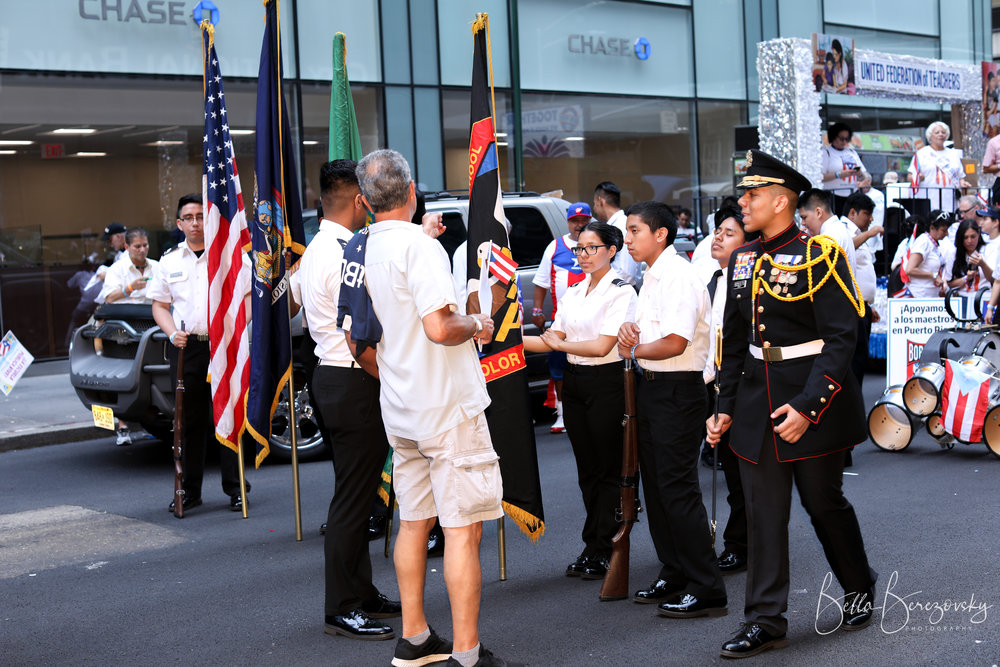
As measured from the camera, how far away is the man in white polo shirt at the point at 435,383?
4332 mm

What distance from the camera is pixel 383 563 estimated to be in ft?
21.0

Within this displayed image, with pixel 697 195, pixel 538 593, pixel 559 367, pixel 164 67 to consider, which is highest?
pixel 164 67

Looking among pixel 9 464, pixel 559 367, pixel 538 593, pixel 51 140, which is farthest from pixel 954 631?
pixel 51 140

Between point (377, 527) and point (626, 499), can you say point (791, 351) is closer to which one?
point (626, 499)

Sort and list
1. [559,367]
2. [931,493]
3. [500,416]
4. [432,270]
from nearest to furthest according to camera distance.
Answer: [432,270] < [500,416] < [931,493] < [559,367]

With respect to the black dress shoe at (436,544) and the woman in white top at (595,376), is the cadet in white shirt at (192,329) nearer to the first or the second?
the black dress shoe at (436,544)

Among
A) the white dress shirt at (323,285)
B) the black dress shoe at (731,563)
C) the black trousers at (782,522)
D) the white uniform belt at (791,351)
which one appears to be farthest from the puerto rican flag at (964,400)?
the white dress shirt at (323,285)

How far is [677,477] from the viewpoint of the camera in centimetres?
527

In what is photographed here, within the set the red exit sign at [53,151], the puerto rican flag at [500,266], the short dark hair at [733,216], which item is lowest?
the puerto rican flag at [500,266]

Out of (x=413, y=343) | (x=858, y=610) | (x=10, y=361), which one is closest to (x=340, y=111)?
(x=413, y=343)

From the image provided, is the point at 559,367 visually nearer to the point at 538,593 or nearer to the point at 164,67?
the point at 538,593

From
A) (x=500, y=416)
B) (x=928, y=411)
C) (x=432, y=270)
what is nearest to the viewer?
(x=432, y=270)

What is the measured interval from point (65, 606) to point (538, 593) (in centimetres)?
245

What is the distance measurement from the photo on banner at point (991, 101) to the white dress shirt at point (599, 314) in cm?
1667
